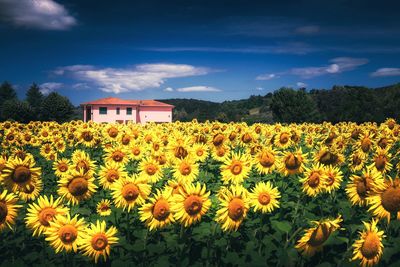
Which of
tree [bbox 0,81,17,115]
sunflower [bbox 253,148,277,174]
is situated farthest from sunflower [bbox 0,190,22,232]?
tree [bbox 0,81,17,115]

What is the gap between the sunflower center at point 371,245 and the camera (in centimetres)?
361

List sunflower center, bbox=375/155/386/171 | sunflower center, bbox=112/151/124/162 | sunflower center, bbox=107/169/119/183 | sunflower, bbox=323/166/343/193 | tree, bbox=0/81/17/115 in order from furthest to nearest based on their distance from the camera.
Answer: tree, bbox=0/81/17/115 → sunflower center, bbox=112/151/124/162 → sunflower center, bbox=375/155/386/171 → sunflower center, bbox=107/169/119/183 → sunflower, bbox=323/166/343/193

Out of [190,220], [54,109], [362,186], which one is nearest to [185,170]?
[190,220]

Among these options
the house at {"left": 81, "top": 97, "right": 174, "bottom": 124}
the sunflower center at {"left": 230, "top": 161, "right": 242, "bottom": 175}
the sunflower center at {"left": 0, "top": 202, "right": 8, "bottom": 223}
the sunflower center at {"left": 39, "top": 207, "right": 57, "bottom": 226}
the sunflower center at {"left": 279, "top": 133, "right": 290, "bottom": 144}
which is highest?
the house at {"left": 81, "top": 97, "right": 174, "bottom": 124}

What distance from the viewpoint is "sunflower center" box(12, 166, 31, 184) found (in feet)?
A: 16.0

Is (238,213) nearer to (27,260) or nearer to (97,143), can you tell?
(27,260)

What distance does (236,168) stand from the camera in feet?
19.5

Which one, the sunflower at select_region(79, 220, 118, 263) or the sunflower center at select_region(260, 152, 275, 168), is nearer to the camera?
the sunflower at select_region(79, 220, 118, 263)

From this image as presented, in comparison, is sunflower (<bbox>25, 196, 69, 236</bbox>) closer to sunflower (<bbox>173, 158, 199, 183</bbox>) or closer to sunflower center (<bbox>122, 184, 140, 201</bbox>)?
sunflower center (<bbox>122, 184, 140, 201</bbox>)

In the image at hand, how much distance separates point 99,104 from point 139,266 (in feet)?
267

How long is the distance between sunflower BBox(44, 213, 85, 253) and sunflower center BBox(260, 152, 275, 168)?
3587 millimetres

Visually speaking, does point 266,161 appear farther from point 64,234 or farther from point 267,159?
point 64,234

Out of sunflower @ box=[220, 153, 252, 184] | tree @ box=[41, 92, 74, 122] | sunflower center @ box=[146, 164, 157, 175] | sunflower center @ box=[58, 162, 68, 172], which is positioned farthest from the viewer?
tree @ box=[41, 92, 74, 122]

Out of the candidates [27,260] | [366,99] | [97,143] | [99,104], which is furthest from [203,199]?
[99,104]
